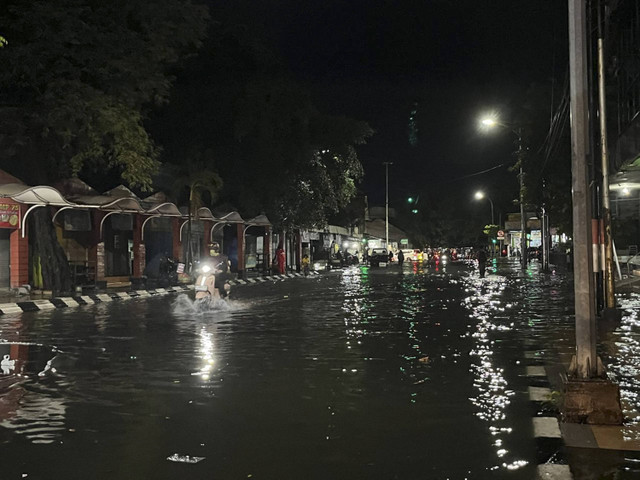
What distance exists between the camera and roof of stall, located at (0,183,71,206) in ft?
76.9

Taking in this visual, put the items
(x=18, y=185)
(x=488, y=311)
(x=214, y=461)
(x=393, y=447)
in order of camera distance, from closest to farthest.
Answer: (x=214, y=461)
(x=393, y=447)
(x=488, y=311)
(x=18, y=185)

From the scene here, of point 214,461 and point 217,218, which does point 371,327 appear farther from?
point 217,218

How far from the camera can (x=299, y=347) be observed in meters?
13.2

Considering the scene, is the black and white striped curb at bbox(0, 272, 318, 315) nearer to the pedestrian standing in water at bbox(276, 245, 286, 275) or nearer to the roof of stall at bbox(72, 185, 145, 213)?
the roof of stall at bbox(72, 185, 145, 213)

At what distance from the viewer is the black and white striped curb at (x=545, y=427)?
5920mm

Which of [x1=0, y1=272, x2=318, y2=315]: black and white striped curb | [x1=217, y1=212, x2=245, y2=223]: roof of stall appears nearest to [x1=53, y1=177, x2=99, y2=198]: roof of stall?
[x1=0, y1=272, x2=318, y2=315]: black and white striped curb

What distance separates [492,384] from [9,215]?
2028 centimetres

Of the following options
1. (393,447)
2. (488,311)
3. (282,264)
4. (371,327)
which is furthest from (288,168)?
(393,447)

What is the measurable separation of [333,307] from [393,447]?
49.1 ft

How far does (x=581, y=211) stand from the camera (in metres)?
7.70

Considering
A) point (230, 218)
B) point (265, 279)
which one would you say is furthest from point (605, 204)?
point (265, 279)

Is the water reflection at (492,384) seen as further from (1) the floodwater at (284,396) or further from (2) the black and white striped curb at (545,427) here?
(2) the black and white striped curb at (545,427)

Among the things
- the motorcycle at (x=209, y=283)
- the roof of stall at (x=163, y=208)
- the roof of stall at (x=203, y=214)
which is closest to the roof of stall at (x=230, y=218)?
the roof of stall at (x=203, y=214)

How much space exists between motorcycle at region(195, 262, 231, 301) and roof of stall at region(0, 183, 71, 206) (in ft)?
21.7
